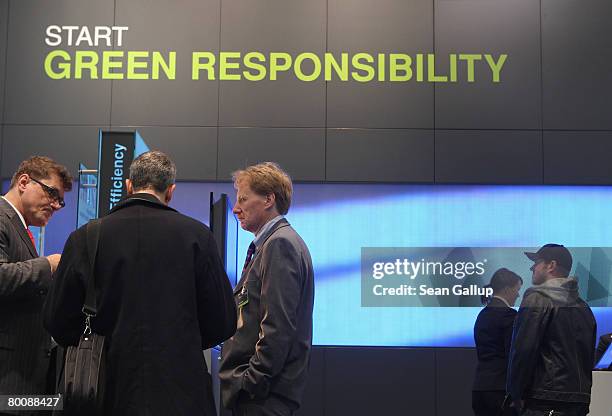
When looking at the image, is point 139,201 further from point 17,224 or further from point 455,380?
point 455,380

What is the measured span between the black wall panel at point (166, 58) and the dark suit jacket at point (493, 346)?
3447 mm

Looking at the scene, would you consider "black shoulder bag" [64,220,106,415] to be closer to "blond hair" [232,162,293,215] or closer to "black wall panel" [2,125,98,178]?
"blond hair" [232,162,293,215]

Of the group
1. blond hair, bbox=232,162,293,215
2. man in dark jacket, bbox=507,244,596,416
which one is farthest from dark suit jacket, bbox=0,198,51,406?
man in dark jacket, bbox=507,244,596,416

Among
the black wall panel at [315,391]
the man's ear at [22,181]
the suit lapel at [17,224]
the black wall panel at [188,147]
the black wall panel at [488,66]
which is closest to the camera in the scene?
the suit lapel at [17,224]

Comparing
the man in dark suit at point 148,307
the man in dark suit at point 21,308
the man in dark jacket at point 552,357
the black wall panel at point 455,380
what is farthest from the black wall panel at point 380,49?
the man in dark suit at point 148,307

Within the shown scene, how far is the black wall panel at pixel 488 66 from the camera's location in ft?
23.9

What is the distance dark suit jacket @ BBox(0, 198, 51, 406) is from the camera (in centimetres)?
271

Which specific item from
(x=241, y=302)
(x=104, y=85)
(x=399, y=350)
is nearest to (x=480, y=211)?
(x=399, y=350)

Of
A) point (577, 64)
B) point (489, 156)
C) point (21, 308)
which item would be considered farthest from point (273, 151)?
point (21, 308)

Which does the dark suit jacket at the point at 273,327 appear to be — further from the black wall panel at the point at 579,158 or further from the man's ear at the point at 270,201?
the black wall panel at the point at 579,158

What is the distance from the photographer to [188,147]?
720 cm

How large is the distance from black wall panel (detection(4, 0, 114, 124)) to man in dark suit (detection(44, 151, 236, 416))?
200 inches

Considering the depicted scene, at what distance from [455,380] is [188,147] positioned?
3.29 meters

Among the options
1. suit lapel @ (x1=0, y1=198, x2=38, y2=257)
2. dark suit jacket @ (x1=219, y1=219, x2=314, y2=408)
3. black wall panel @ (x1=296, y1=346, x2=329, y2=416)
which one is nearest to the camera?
dark suit jacket @ (x1=219, y1=219, x2=314, y2=408)
